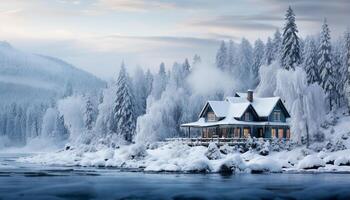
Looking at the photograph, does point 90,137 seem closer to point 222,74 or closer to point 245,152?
point 222,74

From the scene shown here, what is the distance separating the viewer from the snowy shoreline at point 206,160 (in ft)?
190

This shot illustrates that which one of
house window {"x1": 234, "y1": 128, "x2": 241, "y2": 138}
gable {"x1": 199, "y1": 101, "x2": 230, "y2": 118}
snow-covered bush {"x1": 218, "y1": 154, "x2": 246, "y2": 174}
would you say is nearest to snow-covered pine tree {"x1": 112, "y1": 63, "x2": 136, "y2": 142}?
gable {"x1": 199, "y1": 101, "x2": 230, "y2": 118}

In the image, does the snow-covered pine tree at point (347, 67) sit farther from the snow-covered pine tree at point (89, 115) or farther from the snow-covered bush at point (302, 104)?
the snow-covered pine tree at point (89, 115)

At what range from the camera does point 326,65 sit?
96.5 m

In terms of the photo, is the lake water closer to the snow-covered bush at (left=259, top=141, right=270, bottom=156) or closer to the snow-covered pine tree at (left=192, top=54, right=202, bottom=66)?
the snow-covered bush at (left=259, top=141, right=270, bottom=156)

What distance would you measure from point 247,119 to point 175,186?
42.7m

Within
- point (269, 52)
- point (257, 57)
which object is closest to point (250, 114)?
point (269, 52)

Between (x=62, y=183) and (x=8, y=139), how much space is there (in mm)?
143418

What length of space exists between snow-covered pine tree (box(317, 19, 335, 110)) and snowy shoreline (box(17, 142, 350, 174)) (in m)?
27.7

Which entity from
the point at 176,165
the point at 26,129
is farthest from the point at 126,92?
the point at 26,129

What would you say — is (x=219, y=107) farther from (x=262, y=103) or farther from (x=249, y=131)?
(x=262, y=103)

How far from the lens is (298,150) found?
71062mm

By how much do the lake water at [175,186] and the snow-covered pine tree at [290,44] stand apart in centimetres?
4401

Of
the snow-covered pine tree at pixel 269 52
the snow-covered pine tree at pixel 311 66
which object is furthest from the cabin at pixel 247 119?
the snow-covered pine tree at pixel 269 52
